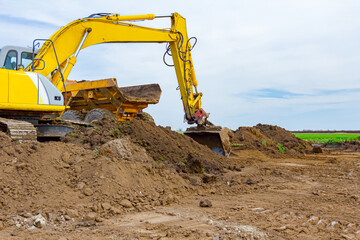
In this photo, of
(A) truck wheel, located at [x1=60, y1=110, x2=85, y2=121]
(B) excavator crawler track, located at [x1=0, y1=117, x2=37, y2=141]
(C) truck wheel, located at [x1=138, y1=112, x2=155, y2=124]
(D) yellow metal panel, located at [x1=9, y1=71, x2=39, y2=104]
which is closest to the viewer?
(B) excavator crawler track, located at [x1=0, y1=117, x2=37, y2=141]

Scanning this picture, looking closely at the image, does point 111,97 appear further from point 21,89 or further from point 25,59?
point 21,89

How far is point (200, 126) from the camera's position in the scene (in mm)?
13258

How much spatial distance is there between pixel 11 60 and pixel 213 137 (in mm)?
7008

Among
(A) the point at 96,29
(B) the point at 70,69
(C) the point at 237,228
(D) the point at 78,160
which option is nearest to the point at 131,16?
(A) the point at 96,29

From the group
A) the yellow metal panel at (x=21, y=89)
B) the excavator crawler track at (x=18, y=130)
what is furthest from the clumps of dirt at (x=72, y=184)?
the yellow metal panel at (x=21, y=89)

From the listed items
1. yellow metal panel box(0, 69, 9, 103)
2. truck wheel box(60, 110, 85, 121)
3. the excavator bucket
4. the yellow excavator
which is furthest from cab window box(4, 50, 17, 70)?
the excavator bucket

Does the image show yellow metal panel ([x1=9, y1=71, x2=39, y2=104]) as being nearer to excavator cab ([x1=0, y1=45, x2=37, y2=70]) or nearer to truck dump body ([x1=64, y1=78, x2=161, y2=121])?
excavator cab ([x1=0, y1=45, x2=37, y2=70])

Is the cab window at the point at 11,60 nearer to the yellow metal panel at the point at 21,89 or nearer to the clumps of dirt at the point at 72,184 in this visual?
the yellow metal panel at the point at 21,89

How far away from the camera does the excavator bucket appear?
12719 millimetres

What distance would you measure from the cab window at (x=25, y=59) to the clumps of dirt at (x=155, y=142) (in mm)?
2117

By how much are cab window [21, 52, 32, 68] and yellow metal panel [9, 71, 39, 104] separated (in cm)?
111

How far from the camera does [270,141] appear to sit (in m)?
15.9

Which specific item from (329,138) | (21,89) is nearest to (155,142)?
(21,89)

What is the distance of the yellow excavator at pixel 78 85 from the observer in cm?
792
